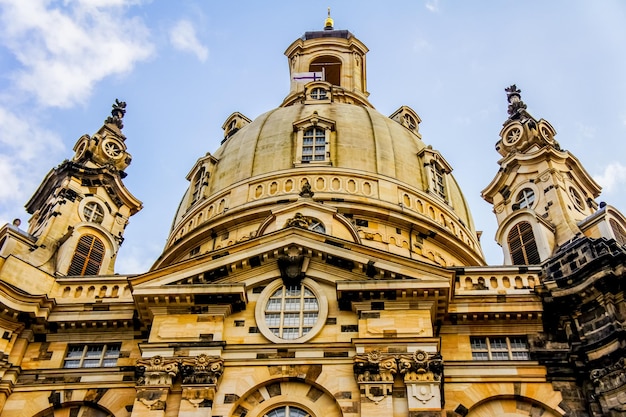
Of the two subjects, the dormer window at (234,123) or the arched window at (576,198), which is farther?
the dormer window at (234,123)

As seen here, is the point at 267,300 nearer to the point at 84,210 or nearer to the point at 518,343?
the point at 518,343

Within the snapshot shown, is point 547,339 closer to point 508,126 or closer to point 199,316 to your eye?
point 199,316

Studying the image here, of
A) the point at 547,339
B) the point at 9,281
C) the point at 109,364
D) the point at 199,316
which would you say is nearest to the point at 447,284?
the point at 547,339

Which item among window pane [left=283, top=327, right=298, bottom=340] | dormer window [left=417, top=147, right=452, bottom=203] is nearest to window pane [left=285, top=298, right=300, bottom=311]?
window pane [left=283, top=327, right=298, bottom=340]

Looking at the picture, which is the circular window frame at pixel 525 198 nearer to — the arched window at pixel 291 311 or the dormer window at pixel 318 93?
the arched window at pixel 291 311

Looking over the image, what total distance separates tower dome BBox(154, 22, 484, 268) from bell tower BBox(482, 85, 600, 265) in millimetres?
3860

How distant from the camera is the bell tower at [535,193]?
33.6 m

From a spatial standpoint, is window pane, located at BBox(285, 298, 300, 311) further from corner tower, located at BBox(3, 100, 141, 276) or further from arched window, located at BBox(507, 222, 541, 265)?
arched window, located at BBox(507, 222, 541, 265)

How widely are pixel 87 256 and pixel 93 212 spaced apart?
337 centimetres

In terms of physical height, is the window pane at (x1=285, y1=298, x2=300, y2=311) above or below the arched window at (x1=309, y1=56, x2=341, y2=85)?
below

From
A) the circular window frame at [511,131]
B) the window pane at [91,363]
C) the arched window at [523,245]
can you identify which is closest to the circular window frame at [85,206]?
the window pane at [91,363]

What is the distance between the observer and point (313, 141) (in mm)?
42812

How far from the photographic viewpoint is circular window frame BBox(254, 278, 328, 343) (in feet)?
83.7

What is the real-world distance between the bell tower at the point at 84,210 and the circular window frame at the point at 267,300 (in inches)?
423
